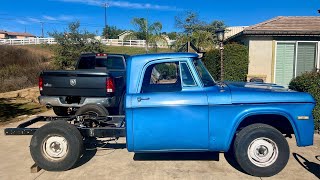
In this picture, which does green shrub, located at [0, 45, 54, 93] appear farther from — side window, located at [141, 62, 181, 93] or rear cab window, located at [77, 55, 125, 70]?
side window, located at [141, 62, 181, 93]

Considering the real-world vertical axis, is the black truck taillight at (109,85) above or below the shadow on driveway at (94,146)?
above

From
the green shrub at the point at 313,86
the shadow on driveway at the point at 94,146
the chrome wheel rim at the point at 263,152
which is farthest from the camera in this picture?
the green shrub at the point at 313,86

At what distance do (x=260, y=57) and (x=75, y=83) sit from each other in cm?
856

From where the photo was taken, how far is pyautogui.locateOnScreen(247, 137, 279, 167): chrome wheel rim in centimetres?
459

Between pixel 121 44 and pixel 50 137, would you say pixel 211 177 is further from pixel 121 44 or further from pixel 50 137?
pixel 121 44

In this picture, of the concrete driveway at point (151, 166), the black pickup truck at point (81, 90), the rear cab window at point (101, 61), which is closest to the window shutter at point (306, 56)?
the concrete driveway at point (151, 166)

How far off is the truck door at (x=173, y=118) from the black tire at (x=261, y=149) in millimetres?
582

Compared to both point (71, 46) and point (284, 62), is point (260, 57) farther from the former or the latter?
point (71, 46)

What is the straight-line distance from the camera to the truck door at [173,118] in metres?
4.46

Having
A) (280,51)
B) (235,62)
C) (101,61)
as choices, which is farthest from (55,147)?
(280,51)

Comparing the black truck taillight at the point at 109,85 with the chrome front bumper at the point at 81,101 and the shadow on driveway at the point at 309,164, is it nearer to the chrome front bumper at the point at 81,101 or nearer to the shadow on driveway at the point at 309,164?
the chrome front bumper at the point at 81,101

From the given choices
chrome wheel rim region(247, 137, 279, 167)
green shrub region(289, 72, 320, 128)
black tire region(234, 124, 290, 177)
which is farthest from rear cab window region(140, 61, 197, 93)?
green shrub region(289, 72, 320, 128)

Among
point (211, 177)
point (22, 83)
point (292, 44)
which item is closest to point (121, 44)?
point (22, 83)

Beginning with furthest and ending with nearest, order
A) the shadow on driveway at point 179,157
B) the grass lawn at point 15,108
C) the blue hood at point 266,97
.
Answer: the grass lawn at point 15,108 → the shadow on driveway at point 179,157 → the blue hood at point 266,97
